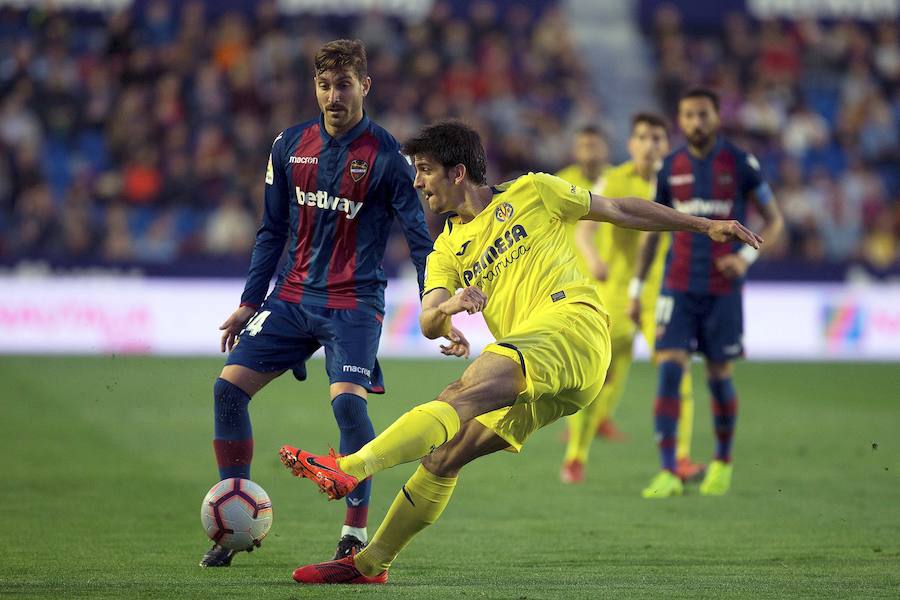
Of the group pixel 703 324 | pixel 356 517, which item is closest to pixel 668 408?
pixel 703 324

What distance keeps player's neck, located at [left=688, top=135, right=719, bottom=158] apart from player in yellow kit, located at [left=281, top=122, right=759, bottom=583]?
321cm

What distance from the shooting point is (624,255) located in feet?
33.3

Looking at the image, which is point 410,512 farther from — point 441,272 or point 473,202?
point 473,202

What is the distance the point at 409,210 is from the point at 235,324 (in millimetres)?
958

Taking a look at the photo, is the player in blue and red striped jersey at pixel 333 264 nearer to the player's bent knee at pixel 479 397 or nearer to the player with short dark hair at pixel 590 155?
the player's bent knee at pixel 479 397

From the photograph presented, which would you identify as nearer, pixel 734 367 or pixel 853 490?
pixel 853 490

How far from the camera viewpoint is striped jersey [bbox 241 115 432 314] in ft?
20.4

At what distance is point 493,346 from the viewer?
542 centimetres

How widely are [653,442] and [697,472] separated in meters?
1.93

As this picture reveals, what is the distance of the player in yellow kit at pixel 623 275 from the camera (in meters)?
9.12

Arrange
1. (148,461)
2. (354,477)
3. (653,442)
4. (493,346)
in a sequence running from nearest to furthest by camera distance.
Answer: (354,477)
(493,346)
(148,461)
(653,442)

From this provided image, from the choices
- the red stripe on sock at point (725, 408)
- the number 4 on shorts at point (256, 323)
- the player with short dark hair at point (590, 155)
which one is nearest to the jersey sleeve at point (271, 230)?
the number 4 on shorts at point (256, 323)

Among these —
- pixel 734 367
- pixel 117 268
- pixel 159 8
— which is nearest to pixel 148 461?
pixel 117 268

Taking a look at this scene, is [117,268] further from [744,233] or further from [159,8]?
[744,233]
